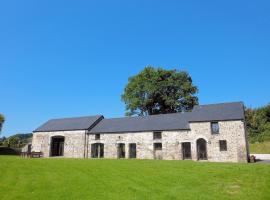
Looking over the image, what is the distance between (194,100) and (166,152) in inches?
825

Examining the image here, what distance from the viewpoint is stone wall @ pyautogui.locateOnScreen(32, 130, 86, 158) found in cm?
3634

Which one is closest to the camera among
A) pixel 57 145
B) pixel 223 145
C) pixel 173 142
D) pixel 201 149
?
pixel 223 145

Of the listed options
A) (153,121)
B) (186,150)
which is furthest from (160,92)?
(186,150)

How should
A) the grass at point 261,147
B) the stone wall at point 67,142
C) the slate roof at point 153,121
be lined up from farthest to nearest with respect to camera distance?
the grass at point 261,147
the stone wall at point 67,142
the slate roof at point 153,121

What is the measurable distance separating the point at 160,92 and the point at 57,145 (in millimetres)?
22819

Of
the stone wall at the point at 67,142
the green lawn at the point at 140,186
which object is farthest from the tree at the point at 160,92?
the green lawn at the point at 140,186

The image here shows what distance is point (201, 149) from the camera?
28.0 meters

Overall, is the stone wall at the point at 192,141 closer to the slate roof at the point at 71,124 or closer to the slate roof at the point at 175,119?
the slate roof at the point at 175,119

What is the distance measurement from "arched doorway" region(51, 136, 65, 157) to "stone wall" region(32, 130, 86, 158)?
0.74 m

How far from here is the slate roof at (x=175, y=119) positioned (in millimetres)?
27688

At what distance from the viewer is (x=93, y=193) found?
32.3ft

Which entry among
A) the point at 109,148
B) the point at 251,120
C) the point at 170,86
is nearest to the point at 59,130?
the point at 109,148

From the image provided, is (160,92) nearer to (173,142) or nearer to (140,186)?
(173,142)

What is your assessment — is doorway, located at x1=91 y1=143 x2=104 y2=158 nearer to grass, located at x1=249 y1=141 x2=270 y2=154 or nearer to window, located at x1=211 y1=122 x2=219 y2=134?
window, located at x1=211 y1=122 x2=219 y2=134
